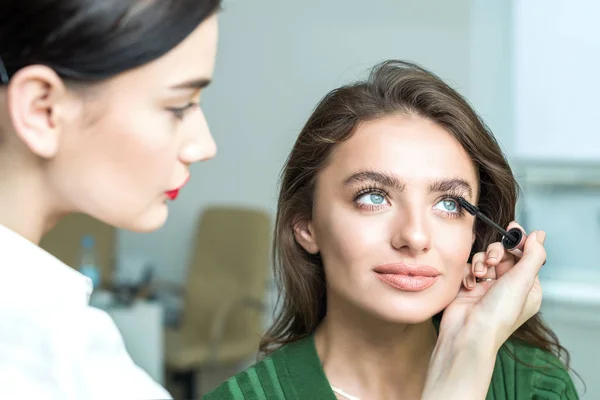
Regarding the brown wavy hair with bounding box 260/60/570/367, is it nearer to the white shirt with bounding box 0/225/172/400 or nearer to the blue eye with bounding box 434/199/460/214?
the blue eye with bounding box 434/199/460/214

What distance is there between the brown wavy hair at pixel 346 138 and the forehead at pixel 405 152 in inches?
0.7

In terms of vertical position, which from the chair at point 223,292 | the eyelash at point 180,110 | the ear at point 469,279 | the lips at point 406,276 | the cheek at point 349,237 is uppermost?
the eyelash at point 180,110

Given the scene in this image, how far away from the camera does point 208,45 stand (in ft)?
2.27

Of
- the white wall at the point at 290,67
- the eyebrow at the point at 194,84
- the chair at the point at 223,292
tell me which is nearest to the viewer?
the eyebrow at the point at 194,84

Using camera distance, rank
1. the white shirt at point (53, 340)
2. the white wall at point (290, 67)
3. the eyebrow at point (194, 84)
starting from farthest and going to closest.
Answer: the white wall at point (290, 67) → the eyebrow at point (194, 84) → the white shirt at point (53, 340)

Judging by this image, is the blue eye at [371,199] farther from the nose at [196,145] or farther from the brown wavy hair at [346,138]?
the nose at [196,145]

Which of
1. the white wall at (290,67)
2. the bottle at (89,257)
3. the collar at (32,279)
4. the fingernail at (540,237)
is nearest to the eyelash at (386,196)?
the fingernail at (540,237)

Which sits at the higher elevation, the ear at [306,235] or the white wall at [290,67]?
the ear at [306,235]

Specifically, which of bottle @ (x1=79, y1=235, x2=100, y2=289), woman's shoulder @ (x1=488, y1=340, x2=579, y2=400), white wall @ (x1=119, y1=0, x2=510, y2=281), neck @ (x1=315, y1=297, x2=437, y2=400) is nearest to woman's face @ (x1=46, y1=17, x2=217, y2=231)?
neck @ (x1=315, y1=297, x2=437, y2=400)

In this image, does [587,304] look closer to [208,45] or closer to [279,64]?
[279,64]

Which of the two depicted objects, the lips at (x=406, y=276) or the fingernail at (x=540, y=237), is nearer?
the lips at (x=406, y=276)

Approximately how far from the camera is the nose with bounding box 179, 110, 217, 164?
702 millimetres

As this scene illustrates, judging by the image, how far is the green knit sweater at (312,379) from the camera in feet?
4.06

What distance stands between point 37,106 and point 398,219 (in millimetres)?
654
